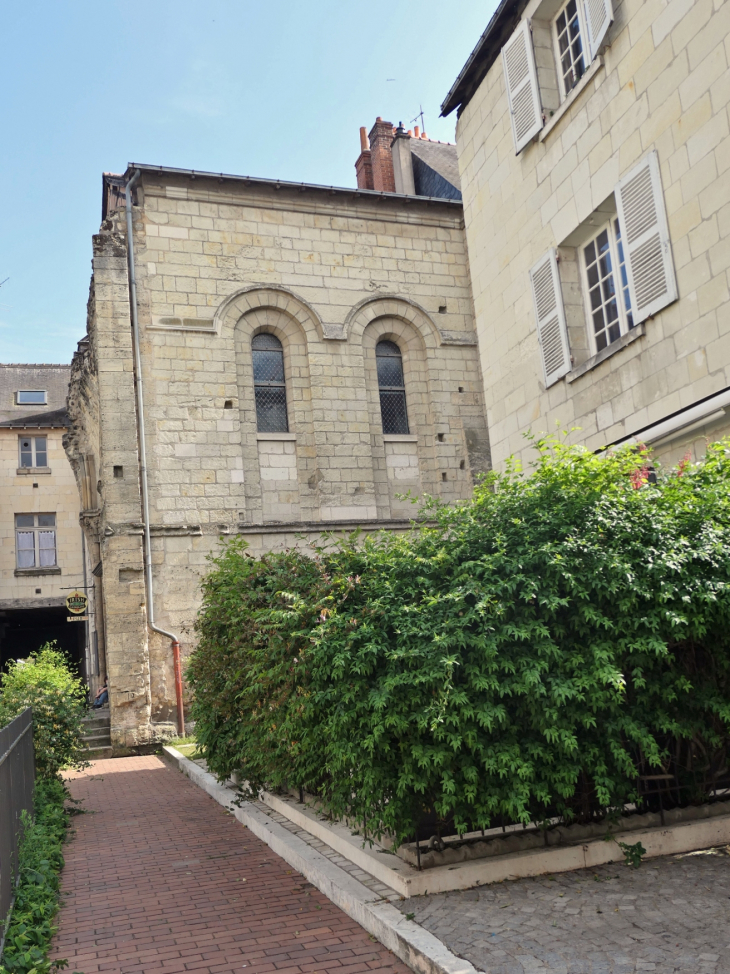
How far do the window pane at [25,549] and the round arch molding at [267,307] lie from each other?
17.3 m

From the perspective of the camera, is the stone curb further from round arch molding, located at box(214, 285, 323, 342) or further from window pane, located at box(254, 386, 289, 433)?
round arch molding, located at box(214, 285, 323, 342)

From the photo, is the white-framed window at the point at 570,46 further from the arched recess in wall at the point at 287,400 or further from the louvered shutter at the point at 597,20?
the arched recess in wall at the point at 287,400

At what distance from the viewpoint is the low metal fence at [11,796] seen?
5.22 metres

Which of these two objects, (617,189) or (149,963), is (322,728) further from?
(617,189)

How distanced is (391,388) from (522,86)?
8201mm

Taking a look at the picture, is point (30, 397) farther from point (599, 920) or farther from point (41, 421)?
point (599, 920)

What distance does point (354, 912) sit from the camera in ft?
17.5

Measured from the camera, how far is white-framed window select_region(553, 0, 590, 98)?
32.5ft

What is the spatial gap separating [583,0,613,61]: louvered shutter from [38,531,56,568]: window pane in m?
26.1

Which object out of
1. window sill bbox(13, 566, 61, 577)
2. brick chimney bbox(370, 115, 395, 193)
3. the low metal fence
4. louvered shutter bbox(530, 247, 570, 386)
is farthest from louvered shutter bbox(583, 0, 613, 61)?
window sill bbox(13, 566, 61, 577)

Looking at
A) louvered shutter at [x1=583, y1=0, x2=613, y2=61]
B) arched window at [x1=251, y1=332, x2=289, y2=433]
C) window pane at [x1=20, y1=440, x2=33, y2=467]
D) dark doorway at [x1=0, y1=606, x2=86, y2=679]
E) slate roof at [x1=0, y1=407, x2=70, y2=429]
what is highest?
slate roof at [x1=0, y1=407, x2=70, y2=429]

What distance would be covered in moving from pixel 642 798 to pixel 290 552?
148 inches

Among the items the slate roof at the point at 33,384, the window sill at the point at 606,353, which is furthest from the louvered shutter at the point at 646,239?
the slate roof at the point at 33,384

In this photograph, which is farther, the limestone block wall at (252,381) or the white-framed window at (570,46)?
the limestone block wall at (252,381)
